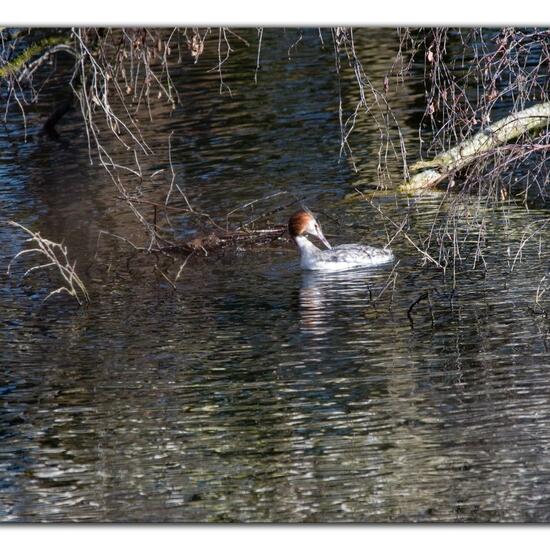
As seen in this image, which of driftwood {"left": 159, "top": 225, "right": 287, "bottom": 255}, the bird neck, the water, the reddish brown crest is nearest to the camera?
the water

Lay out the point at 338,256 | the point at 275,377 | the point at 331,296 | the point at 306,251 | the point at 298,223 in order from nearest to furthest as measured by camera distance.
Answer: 1. the point at 275,377
2. the point at 331,296
3. the point at 338,256
4. the point at 306,251
5. the point at 298,223

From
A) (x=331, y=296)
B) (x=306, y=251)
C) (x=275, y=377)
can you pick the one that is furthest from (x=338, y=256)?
(x=275, y=377)

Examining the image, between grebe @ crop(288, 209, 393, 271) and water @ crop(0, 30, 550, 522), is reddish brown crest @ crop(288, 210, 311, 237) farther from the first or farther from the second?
water @ crop(0, 30, 550, 522)

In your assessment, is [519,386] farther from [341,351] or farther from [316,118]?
[316,118]

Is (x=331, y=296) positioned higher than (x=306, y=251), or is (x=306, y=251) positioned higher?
(x=306, y=251)

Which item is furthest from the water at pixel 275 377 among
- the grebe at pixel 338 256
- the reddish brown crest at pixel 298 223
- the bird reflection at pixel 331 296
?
the reddish brown crest at pixel 298 223

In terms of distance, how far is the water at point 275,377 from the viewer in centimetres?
643

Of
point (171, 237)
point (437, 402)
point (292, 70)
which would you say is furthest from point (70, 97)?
point (437, 402)

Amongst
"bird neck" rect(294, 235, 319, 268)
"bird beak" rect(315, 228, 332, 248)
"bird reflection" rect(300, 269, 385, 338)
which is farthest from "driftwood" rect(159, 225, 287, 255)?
"bird reflection" rect(300, 269, 385, 338)

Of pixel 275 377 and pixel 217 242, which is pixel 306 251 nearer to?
pixel 217 242

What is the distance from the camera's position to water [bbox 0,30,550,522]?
6426 mm

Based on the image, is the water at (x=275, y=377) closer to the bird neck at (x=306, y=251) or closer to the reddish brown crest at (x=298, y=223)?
the bird neck at (x=306, y=251)

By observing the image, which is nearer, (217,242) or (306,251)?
(306,251)

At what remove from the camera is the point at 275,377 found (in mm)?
8281
